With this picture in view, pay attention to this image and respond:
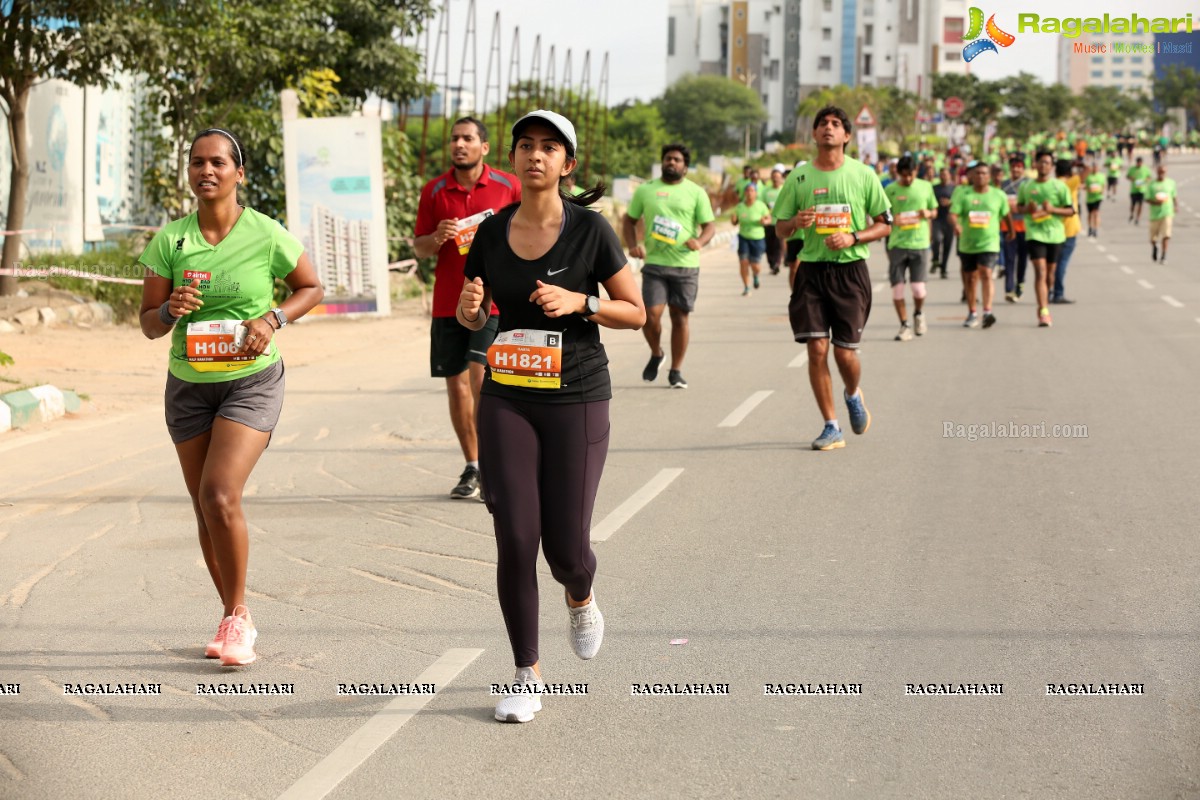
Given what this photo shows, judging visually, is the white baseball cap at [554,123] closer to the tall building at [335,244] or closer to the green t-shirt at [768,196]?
the tall building at [335,244]

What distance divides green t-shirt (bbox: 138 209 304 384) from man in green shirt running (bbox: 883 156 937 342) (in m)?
12.1

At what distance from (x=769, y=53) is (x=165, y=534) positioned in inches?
6130

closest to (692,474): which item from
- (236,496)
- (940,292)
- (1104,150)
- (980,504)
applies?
(980,504)

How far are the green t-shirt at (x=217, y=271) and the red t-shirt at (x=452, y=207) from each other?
2.59 metres

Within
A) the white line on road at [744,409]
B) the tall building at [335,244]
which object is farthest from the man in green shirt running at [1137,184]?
the white line on road at [744,409]

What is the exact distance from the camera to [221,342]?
17.6ft

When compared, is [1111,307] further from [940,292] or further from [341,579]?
[341,579]

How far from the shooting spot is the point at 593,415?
4820 mm

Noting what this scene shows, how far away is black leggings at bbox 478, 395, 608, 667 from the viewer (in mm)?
4707

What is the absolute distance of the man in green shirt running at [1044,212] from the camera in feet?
61.2

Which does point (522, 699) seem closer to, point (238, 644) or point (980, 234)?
point (238, 644)

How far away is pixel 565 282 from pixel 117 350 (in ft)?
39.0

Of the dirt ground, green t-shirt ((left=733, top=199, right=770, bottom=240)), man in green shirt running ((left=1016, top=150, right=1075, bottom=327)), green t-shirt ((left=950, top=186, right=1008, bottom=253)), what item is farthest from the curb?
green t-shirt ((left=733, top=199, right=770, bottom=240))

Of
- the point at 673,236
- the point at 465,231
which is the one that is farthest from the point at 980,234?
the point at 465,231
